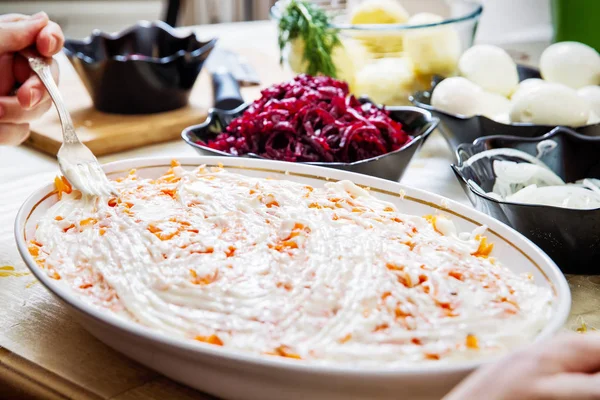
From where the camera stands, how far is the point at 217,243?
3.27ft

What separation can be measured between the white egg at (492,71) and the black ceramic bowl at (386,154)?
1.03ft

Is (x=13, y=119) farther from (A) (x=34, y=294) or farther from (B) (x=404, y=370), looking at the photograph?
(B) (x=404, y=370)

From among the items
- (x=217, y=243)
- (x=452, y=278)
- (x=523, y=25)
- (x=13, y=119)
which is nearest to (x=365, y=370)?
(x=452, y=278)

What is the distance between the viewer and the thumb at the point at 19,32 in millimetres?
1492

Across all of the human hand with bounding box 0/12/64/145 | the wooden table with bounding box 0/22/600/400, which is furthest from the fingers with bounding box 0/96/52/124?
the wooden table with bounding box 0/22/600/400

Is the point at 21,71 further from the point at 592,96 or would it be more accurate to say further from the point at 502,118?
the point at 592,96

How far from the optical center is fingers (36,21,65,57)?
1499 millimetres

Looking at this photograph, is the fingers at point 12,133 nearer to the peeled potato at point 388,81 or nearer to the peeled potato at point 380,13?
the peeled potato at point 388,81

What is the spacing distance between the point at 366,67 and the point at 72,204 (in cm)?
117

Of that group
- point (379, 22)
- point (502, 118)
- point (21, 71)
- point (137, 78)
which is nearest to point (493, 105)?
point (502, 118)

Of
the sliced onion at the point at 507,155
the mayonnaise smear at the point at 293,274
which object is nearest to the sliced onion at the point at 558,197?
the sliced onion at the point at 507,155

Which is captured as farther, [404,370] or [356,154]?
[356,154]

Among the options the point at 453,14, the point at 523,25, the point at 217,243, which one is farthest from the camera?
the point at 523,25

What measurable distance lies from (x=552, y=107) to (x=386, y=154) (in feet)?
1.38
